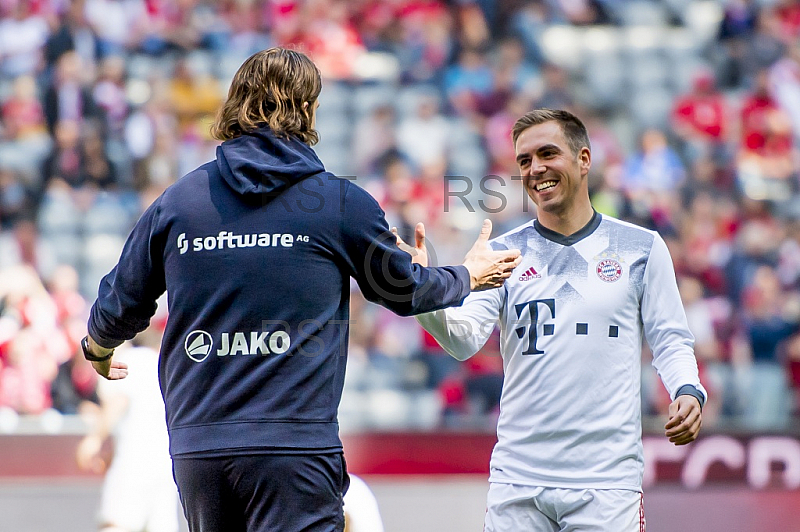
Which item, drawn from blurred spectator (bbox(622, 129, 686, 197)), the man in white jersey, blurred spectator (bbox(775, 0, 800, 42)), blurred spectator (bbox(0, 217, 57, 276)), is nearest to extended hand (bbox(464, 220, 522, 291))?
the man in white jersey

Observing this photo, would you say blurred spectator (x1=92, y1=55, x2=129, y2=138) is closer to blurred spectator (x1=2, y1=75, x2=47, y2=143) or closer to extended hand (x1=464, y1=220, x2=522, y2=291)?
blurred spectator (x1=2, y1=75, x2=47, y2=143)

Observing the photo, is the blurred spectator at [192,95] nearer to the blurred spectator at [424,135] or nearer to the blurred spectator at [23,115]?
the blurred spectator at [23,115]

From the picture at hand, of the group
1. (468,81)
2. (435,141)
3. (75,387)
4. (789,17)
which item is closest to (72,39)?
(435,141)

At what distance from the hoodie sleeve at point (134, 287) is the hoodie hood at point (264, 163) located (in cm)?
28

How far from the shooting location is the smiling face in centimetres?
436

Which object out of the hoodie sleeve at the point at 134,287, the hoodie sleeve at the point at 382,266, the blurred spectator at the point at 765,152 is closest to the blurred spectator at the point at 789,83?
the blurred spectator at the point at 765,152

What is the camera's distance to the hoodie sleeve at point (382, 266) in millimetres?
3240

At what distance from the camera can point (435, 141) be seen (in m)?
12.5

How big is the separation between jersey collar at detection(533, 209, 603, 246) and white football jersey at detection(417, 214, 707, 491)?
1cm

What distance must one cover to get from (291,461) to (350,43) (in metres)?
11.0

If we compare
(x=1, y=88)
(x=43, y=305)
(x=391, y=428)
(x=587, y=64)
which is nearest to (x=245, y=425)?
(x=391, y=428)

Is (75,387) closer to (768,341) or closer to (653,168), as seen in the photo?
(768,341)

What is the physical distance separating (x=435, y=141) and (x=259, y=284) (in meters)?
9.49

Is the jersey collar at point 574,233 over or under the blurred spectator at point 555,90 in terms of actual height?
under
